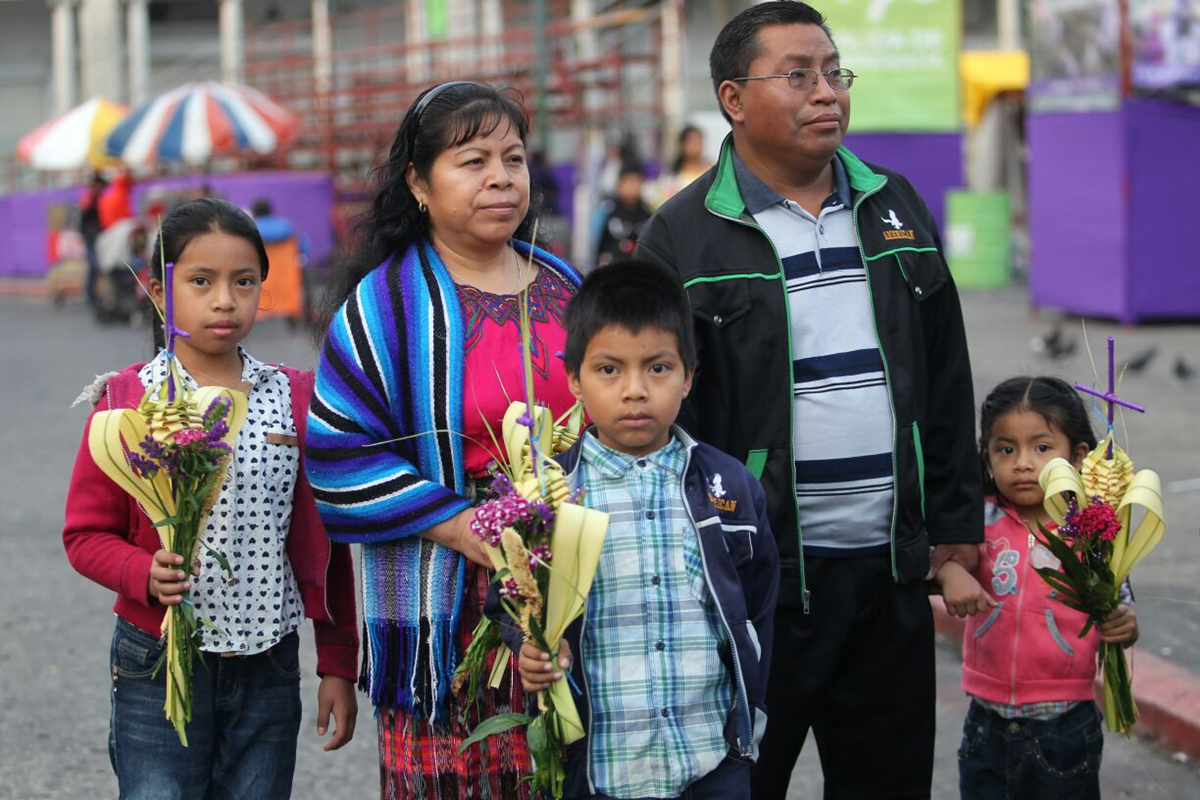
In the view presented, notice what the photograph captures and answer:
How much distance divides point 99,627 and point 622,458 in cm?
426

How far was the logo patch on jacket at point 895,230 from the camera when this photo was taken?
3.52 metres

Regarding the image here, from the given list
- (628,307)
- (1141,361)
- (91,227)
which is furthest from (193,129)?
(628,307)

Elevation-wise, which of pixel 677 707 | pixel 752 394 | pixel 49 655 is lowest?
pixel 49 655

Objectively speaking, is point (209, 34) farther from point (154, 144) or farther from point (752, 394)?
point (752, 394)

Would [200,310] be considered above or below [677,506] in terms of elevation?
above

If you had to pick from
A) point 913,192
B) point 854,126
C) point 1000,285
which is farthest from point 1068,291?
point 913,192

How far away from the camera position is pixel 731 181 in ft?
11.7

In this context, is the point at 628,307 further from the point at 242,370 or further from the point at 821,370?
the point at 242,370

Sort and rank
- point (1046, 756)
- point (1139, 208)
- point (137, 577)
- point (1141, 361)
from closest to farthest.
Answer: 1. point (137, 577)
2. point (1046, 756)
3. point (1141, 361)
4. point (1139, 208)

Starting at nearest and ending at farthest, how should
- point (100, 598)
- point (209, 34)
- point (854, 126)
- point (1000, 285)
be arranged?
point (100, 598)
point (854, 126)
point (1000, 285)
point (209, 34)

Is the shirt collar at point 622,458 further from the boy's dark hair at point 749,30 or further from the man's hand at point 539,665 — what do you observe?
the boy's dark hair at point 749,30

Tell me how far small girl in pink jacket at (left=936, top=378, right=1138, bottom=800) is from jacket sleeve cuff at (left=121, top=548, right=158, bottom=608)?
5.77ft

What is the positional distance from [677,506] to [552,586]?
34 centimetres

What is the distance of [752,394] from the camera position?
3.44 m
